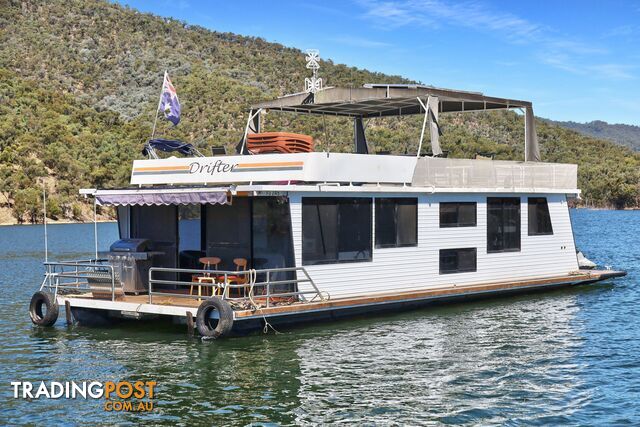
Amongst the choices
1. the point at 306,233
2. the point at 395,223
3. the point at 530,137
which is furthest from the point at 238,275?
the point at 530,137

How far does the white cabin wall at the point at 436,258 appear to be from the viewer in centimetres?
1706

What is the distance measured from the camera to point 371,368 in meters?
13.8

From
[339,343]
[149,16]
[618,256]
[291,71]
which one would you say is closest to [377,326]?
[339,343]

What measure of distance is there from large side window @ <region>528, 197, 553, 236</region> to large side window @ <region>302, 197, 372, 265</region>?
5.93 metres

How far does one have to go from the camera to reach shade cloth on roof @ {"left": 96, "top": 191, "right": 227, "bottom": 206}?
15806 millimetres

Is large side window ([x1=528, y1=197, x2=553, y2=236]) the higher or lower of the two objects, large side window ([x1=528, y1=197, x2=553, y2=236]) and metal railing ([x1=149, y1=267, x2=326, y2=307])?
the higher

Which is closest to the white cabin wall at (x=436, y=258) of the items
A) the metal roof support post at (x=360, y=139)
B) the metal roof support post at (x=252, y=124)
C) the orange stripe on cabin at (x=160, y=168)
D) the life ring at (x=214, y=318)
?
the life ring at (x=214, y=318)

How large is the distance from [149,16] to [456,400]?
134 m

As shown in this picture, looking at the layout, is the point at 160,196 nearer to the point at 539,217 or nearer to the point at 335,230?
the point at 335,230

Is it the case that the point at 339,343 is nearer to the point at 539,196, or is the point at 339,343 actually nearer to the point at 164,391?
the point at 164,391

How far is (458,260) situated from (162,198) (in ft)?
24.3

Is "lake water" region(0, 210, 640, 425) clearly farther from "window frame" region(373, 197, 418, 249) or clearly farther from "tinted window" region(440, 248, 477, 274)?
"window frame" region(373, 197, 418, 249)

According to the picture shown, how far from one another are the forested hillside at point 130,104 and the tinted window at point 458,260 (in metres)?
36.6

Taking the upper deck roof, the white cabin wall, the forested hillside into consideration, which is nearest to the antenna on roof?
the upper deck roof
